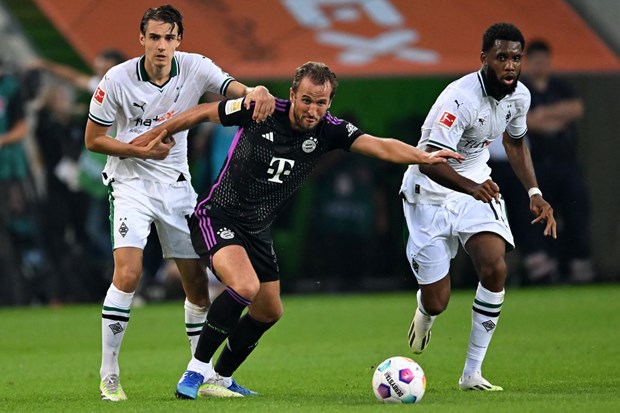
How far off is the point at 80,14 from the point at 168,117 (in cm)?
898

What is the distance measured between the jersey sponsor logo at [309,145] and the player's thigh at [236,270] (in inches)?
30.6

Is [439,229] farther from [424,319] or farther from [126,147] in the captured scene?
[126,147]

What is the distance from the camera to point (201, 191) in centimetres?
1717

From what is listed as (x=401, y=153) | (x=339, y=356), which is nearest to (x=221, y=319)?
(x=401, y=153)

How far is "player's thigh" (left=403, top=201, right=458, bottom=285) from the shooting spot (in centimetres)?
979

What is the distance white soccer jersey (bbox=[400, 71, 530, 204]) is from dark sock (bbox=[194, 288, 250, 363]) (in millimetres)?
1844

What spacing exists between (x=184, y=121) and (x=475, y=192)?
78.4 inches

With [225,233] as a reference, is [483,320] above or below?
below

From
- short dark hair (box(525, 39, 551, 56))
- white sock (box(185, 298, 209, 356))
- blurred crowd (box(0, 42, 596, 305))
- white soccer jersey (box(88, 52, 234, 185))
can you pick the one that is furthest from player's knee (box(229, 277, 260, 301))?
short dark hair (box(525, 39, 551, 56))

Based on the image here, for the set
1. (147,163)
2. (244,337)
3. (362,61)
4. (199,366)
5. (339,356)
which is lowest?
(339,356)

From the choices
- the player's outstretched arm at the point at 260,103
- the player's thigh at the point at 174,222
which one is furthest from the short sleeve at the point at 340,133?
the player's thigh at the point at 174,222

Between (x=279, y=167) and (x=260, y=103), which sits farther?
(x=279, y=167)

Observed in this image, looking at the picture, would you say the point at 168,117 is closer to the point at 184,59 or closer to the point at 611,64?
the point at 184,59

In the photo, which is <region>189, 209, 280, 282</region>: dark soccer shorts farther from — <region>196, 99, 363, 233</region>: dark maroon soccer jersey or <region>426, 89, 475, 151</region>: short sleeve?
<region>426, 89, 475, 151</region>: short sleeve
